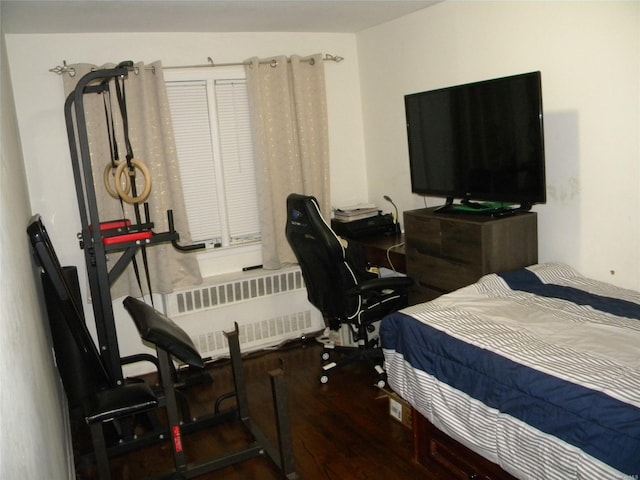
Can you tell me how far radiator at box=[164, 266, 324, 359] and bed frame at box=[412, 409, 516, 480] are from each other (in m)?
1.62

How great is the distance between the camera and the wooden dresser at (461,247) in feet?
8.87

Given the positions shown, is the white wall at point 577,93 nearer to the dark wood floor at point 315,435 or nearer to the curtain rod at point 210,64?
the curtain rod at point 210,64

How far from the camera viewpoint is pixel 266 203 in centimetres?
385

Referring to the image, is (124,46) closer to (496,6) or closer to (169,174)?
(169,174)

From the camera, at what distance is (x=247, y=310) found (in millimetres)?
3916

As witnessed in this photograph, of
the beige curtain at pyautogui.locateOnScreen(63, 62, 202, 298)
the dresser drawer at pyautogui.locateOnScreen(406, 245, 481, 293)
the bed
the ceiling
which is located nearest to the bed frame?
the bed

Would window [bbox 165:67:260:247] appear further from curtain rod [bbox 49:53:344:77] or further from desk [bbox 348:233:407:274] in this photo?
desk [bbox 348:233:407:274]

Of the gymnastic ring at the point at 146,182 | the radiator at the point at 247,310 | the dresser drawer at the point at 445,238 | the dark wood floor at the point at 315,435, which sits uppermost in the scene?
the gymnastic ring at the point at 146,182

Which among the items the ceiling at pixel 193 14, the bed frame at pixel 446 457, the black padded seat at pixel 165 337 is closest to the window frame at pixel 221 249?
the ceiling at pixel 193 14

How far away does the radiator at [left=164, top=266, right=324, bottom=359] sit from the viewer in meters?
3.73

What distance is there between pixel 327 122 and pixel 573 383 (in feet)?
9.23

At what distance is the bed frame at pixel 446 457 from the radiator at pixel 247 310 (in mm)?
1625

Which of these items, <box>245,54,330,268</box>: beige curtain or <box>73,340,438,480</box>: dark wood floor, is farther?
<box>245,54,330,268</box>: beige curtain

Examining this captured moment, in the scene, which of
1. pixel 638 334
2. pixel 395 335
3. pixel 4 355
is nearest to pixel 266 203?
pixel 395 335
